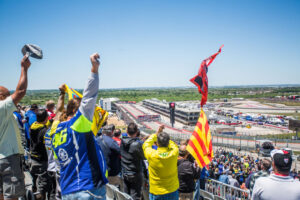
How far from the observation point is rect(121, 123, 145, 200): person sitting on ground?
402 cm

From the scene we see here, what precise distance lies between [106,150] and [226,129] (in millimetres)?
48113

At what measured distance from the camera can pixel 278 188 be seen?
8.87ft

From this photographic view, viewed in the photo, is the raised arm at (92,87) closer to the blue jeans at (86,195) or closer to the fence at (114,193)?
the blue jeans at (86,195)

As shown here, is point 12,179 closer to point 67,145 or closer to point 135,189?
point 67,145

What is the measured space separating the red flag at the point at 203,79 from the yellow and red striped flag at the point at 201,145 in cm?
70

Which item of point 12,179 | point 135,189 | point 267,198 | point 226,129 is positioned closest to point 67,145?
point 12,179

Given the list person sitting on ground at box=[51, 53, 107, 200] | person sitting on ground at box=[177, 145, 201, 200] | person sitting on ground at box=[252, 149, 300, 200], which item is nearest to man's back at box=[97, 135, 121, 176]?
person sitting on ground at box=[177, 145, 201, 200]

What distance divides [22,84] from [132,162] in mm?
2423

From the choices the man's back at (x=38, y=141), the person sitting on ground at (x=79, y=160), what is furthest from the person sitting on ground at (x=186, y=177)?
the man's back at (x=38, y=141)

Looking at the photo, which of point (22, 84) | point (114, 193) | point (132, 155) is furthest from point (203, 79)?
point (22, 84)

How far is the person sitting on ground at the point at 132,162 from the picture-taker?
4.02 m

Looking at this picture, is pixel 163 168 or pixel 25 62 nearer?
pixel 25 62

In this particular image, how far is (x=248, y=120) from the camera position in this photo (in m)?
64.7

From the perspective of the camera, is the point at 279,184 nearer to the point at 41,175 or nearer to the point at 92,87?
the point at 92,87
